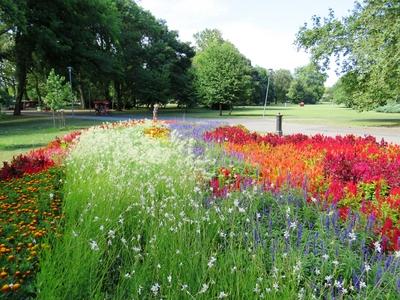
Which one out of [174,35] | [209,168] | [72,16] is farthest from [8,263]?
[174,35]

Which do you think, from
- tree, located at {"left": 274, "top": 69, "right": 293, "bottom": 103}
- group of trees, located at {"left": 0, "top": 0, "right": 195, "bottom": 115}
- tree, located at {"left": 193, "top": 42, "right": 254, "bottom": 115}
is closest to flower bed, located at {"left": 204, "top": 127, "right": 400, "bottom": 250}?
group of trees, located at {"left": 0, "top": 0, "right": 195, "bottom": 115}

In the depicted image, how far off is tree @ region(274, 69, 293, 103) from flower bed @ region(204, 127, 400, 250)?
124057 millimetres

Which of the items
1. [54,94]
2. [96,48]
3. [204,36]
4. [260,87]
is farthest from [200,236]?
[260,87]

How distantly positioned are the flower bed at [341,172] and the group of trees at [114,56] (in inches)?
598

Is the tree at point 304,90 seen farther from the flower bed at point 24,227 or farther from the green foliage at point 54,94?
the flower bed at point 24,227

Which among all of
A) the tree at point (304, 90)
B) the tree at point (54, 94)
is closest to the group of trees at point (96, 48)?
the tree at point (54, 94)

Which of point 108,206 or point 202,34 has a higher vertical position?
point 202,34

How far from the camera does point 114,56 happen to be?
143 feet

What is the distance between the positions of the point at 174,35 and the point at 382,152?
164ft

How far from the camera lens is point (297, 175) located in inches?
227

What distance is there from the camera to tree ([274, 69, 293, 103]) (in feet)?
431

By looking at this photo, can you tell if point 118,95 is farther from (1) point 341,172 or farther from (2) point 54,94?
(1) point 341,172

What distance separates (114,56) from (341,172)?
40.7 m

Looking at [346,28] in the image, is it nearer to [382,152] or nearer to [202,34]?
[382,152]
